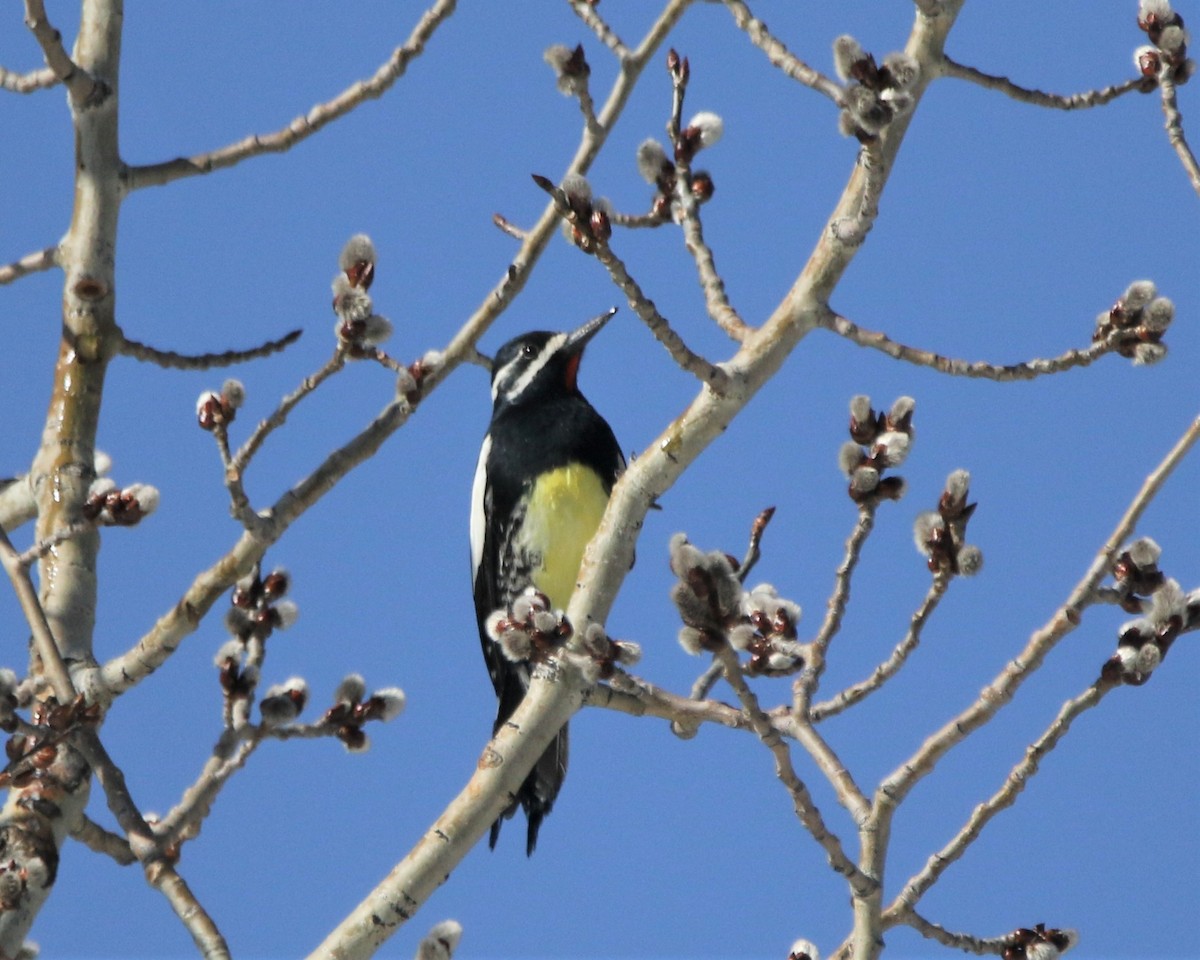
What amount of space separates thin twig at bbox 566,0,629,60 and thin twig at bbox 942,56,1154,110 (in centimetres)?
115

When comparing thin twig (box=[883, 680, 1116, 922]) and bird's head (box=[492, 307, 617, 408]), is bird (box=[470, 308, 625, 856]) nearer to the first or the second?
bird's head (box=[492, 307, 617, 408])

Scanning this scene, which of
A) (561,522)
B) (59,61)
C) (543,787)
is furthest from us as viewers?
(561,522)

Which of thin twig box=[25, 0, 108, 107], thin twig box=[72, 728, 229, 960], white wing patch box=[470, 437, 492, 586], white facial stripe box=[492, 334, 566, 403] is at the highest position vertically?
white facial stripe box=[492, 334, 566, 403]

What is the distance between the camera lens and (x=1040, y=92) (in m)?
3.33

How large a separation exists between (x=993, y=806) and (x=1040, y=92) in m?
1.51

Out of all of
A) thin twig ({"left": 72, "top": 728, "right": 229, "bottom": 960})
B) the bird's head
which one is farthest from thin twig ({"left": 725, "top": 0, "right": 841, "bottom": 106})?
the bird's head

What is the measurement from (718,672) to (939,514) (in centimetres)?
118

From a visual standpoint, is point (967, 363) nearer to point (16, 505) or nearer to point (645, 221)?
point (645, 221)

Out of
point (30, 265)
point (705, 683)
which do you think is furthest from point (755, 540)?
point (30, 265)

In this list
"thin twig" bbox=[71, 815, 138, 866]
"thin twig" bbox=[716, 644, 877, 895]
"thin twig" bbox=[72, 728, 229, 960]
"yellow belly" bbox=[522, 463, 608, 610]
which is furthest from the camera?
"yellow belly" bbox=[522, 463, 608, 610]

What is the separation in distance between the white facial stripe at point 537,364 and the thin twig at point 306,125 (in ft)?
8.79

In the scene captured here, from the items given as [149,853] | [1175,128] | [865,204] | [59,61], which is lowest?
[149,853]

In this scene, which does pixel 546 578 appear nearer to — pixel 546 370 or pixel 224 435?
pixel 546 370

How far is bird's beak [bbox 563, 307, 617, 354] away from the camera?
21.6 ft
